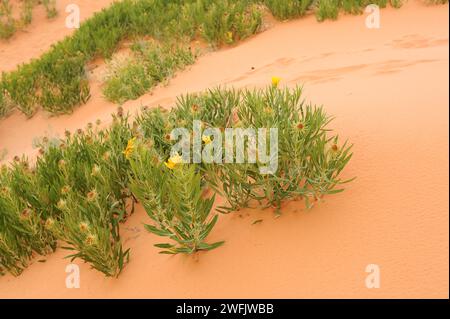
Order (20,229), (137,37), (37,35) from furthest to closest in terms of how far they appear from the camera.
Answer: (37,35)
(137,37)
(20,229)

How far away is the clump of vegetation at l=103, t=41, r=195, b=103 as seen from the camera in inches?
223

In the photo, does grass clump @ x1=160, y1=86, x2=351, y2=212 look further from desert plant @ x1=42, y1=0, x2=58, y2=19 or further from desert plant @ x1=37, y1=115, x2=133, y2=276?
desert plant @ x1=42, y1=0, x2=58, y2=19

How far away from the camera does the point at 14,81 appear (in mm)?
6734

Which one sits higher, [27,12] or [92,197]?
[27,12]

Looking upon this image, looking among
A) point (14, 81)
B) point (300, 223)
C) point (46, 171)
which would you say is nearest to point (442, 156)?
point (300, 223)

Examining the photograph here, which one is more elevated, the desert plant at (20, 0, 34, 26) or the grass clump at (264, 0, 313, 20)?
the desert plant at (20, 0, 34, 26)

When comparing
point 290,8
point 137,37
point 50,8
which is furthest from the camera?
point 50,8

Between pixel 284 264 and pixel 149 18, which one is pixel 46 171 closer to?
pixel 284 264

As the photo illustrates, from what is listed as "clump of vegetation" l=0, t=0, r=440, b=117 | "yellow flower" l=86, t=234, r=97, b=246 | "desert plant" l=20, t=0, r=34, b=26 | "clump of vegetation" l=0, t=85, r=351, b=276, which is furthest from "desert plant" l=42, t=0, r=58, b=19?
"yellow flower" l=86, t=234, r=97, b=246

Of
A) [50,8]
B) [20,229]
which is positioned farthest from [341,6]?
[50,8]

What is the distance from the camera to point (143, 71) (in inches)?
229

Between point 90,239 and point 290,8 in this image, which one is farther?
point 290,8

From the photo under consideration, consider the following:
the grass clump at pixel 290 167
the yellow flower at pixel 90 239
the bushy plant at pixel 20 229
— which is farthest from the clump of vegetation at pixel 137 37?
the yellow flower at pixel 90 239

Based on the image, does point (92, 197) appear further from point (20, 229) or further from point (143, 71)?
point (143, 71)
